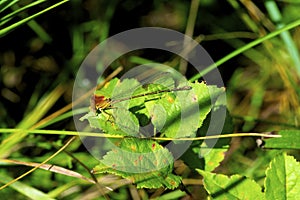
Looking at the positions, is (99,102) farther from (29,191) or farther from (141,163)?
(29,191)

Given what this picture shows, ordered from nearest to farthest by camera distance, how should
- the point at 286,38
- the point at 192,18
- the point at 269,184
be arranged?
the point at 269,184 < the point at 286,38 < the point at 192,18

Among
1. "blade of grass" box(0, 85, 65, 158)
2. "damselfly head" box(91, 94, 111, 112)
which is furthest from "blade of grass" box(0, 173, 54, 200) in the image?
"damselfly head" box(91, 94, 111, 112)

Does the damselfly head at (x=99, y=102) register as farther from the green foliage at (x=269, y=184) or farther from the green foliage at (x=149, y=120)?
the green foliage at (x=269, y=184)

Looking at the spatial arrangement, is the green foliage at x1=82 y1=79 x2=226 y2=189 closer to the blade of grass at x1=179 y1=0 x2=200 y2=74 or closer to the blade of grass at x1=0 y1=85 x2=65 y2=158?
the blade of grass at x1=0 y1=85 x2=65 y2=158

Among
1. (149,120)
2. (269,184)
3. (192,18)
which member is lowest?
(269,184)

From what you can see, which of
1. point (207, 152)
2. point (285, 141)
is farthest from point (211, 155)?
point (285, 141)

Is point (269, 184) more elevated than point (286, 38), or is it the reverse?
point (286, 38)

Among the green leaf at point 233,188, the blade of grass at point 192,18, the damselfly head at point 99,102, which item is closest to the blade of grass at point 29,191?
the damselfly head at point 99,102

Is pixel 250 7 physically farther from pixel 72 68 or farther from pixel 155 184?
pixel 155 184
